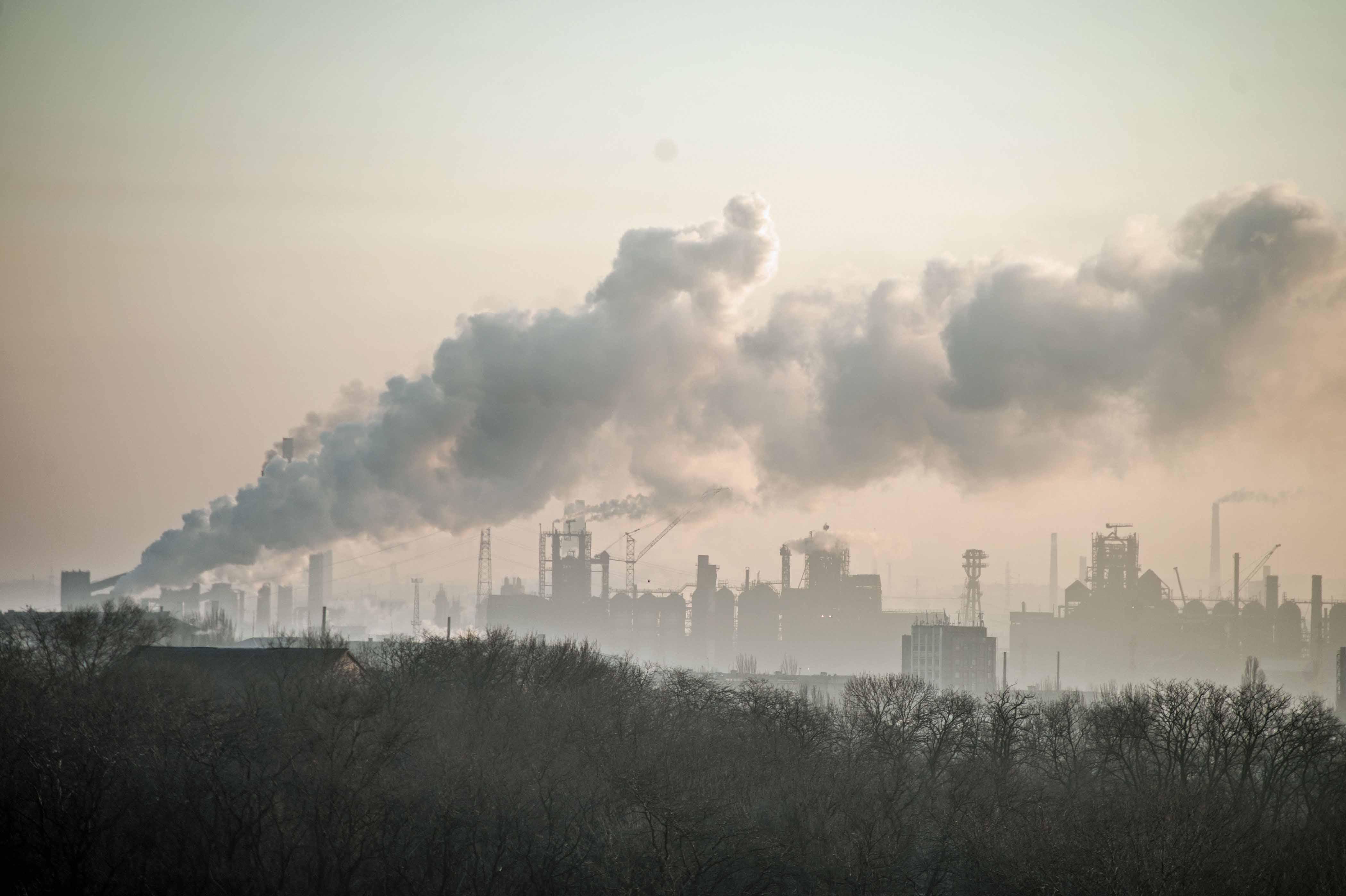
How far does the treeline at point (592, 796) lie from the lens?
27.4 m

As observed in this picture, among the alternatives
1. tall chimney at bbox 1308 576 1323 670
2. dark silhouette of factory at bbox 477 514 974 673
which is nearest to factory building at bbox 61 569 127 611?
dark silhouette of factory at bbox 477 514 974 673

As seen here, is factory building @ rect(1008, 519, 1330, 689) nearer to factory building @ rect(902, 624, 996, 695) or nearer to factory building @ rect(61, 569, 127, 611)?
factory building @ rect(902, 624, 996, 695)

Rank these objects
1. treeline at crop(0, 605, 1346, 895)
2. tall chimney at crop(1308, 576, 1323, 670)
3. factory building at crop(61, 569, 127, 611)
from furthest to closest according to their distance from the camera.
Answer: tall chimney at crop(1308, 576, 1323, 670), factory building at crop(61, 569, 127, 611), treeline at crop(0, 605, 1346, 895)

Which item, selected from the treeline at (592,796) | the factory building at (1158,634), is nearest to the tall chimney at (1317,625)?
the factory building at (1158,634)

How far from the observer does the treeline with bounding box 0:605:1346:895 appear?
27.4 meters

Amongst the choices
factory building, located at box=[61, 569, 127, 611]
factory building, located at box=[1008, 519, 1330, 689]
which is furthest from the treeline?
factory building, located at box=[1008, 519, 1330, 689]

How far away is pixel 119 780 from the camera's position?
3069cm

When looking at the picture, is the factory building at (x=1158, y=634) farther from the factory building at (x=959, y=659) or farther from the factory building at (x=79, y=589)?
the factory building at (x=79, y=589)

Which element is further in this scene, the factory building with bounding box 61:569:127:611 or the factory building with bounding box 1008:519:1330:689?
the factory building with bounding box 1008:519:1330:689

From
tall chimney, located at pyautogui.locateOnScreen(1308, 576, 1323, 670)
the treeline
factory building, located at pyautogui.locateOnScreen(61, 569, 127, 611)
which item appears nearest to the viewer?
the treeline

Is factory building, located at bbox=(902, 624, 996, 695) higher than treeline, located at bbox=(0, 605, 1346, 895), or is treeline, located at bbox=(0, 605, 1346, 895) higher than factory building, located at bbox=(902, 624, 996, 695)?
treeline, located at bbox=(0, 605, 1346, 895)

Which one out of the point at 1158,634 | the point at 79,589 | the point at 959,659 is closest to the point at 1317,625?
the point at 1158,634

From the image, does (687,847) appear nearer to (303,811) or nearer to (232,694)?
(303,811)

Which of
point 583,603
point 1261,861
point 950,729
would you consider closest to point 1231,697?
point 950,729
